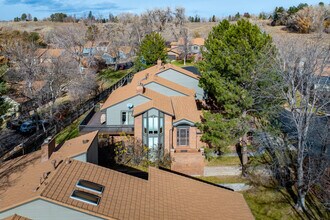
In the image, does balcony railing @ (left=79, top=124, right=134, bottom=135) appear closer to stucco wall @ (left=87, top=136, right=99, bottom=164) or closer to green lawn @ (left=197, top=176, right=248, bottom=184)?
stucco wall @ (left=87, top=136, right=99, bottom=164)

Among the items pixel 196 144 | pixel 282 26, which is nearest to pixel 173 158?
pixel 196 144

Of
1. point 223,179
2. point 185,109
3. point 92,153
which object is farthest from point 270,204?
point 92,153

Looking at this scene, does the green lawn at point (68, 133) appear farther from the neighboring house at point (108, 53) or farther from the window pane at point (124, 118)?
the neighboring house at point (108, 53)

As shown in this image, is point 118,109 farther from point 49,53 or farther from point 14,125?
point 49,53

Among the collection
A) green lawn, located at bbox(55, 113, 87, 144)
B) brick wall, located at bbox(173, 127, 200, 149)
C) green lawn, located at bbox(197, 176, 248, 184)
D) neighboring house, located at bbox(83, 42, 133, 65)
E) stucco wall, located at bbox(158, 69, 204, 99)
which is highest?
neighboring house, located at bbox(83, 42, 133, 65)

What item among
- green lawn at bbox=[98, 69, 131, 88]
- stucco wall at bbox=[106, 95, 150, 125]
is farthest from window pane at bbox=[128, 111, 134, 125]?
green lawn at bbox=[98, 69, 131, 88]

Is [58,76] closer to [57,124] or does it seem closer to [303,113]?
[57,124]

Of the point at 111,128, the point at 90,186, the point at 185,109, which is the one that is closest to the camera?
the point at 90,186

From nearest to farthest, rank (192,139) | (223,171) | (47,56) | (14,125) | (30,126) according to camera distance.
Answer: (223,171)
(192,139)
(30,126)
(14,125)
(47,56)
